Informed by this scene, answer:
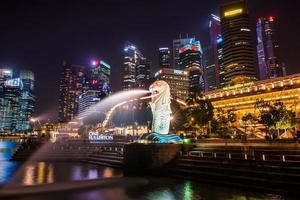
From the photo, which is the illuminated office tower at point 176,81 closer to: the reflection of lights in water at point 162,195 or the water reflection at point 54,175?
the water reflection at point 54,175

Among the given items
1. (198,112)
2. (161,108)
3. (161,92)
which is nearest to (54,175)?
(161,108)

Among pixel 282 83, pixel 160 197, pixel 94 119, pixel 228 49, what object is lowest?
pixel 160 197

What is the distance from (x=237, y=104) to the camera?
3809 inches

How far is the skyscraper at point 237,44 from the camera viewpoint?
15450cm

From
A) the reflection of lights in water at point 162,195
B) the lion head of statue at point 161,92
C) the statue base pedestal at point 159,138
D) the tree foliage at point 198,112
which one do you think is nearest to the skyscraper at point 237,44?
the tree foliage at point 198,112

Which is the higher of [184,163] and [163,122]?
[163,122]

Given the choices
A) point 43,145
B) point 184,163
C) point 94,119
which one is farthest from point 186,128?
point 94,119

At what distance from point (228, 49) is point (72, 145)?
14060 centimetres

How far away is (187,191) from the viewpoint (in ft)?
48.1

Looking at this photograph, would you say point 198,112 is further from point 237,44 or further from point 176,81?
point 176,81

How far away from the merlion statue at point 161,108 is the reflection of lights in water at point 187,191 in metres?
8.18

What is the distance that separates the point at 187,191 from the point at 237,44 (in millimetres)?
159312

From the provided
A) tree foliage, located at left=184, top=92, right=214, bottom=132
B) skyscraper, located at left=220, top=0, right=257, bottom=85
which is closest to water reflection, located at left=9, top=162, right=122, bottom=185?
tree foliage, located at left=184, top=92, right=214, bottom=132

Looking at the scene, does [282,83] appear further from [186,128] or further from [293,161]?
[293,161]
